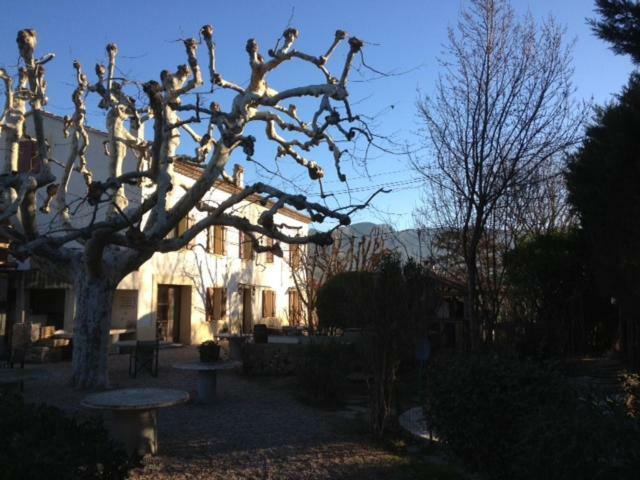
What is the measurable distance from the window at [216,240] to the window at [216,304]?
1.55 meters

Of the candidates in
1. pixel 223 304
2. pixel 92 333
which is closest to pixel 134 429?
pixel 92 333

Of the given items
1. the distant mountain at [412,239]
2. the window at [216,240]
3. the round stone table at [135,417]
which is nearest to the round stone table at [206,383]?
the round stone table at [135,417]

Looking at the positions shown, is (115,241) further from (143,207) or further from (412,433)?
(412,433)

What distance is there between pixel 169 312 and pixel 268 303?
854 centimetres

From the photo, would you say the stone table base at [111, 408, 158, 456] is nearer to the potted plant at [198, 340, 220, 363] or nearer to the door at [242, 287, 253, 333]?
the potted plant at [198, 340, 220, 363]

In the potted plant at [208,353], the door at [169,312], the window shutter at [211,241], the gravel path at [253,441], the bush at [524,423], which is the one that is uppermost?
the window shutter at [211,241]

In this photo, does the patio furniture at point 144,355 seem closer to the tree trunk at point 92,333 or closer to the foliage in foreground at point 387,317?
the tree trunk at point 92,333

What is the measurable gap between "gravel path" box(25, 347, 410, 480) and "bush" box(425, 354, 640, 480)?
4.25 ft

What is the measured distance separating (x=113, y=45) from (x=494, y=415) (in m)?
10.2

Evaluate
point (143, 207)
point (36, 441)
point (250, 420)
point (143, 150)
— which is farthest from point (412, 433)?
point (143, 150)

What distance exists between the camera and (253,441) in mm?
7270

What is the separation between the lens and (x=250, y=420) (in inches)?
338

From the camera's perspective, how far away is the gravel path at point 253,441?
5984 millimetres

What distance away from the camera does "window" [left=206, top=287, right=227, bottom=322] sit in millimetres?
24031
